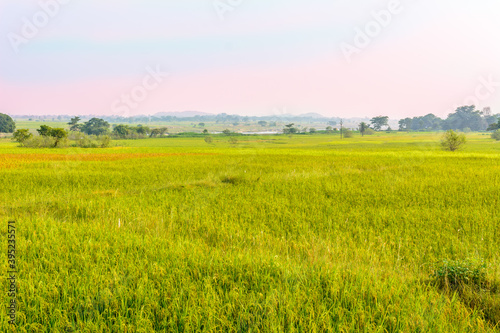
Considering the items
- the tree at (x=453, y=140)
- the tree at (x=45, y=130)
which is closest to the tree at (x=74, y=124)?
the tree at (x=45, y=130)

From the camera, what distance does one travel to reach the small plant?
3652 mm

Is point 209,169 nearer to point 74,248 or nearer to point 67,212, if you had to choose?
point 67,212

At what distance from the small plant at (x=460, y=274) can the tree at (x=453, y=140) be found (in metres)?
41.9

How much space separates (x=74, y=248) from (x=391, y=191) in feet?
30.4

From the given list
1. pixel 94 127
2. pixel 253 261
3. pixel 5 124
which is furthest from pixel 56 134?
pixel 253 261

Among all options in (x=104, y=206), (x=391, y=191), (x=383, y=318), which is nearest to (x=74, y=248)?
(x=104, y=206)

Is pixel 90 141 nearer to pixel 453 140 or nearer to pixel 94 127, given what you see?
pixel 94 127

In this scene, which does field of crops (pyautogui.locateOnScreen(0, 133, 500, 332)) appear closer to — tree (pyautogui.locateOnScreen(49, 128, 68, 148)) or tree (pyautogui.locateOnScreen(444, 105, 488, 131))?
tree (pyautogui.locateOnScreen(49, 128, 68, 148))

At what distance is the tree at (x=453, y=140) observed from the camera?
37.8 metres

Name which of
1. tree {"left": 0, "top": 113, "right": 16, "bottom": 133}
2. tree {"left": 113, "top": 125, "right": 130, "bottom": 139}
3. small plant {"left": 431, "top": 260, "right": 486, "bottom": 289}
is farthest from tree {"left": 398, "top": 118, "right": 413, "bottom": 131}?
small plant {"left": 431, "top": 260, "right": 486, "bottom": 289}

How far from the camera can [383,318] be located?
2645 mm

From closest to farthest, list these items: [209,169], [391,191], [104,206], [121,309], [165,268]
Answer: [121,309], [165,268], [104,206], [391,191], [209,169]

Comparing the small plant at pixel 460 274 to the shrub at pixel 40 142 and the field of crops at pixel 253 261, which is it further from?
the shrub at pixel 40 142

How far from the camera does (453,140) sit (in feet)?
124
